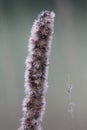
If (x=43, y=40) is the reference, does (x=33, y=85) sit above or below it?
below

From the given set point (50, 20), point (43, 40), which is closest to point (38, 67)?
point (43, 40)

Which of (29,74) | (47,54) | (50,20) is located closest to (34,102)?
(29,74)

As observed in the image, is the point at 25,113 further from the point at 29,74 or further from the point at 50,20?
the point at 50,20

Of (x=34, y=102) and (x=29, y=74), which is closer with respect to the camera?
(x=34, y=102)

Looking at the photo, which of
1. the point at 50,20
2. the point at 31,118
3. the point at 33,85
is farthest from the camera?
the point at 50,20

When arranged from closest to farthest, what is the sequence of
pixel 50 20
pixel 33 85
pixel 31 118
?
pixel 31 118
pixel 33 85
pixel 50 20

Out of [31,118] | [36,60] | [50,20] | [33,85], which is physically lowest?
[31,118]
